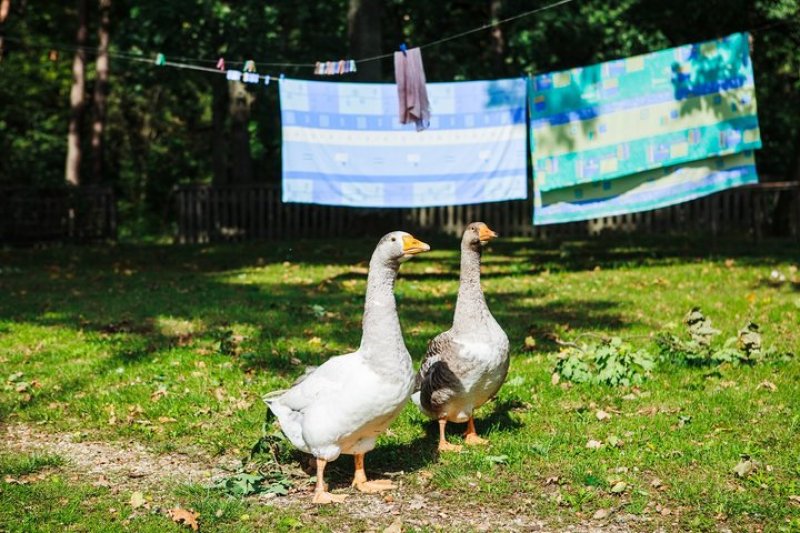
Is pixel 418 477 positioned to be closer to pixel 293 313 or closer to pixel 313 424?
pixel 313 424

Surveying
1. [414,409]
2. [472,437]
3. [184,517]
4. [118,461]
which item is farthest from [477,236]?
[118,461]

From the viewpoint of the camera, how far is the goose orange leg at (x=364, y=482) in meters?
5.49

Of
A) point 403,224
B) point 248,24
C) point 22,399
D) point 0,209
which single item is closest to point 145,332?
point 22,399

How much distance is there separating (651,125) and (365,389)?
9.01m

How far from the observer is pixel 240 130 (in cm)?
2314

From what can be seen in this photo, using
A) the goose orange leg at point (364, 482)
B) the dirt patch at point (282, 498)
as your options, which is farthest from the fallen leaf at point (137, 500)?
the goose orange leg at point (364, 482)

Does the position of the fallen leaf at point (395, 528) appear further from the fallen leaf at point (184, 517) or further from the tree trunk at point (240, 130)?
the tree trunk at point (240, 130)

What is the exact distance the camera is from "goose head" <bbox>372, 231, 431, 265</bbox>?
5.34m

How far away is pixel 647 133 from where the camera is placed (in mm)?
12898

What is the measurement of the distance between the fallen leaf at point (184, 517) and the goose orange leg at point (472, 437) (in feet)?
6.86

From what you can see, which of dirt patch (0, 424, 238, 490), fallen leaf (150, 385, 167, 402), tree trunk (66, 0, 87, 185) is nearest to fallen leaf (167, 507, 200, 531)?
dirt patch (0, 424, 238, 490)

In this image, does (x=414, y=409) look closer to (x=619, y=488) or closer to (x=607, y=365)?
(x=607, y=365)

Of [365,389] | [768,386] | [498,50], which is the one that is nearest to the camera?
[365,389]

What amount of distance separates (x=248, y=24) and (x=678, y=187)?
10.6m
